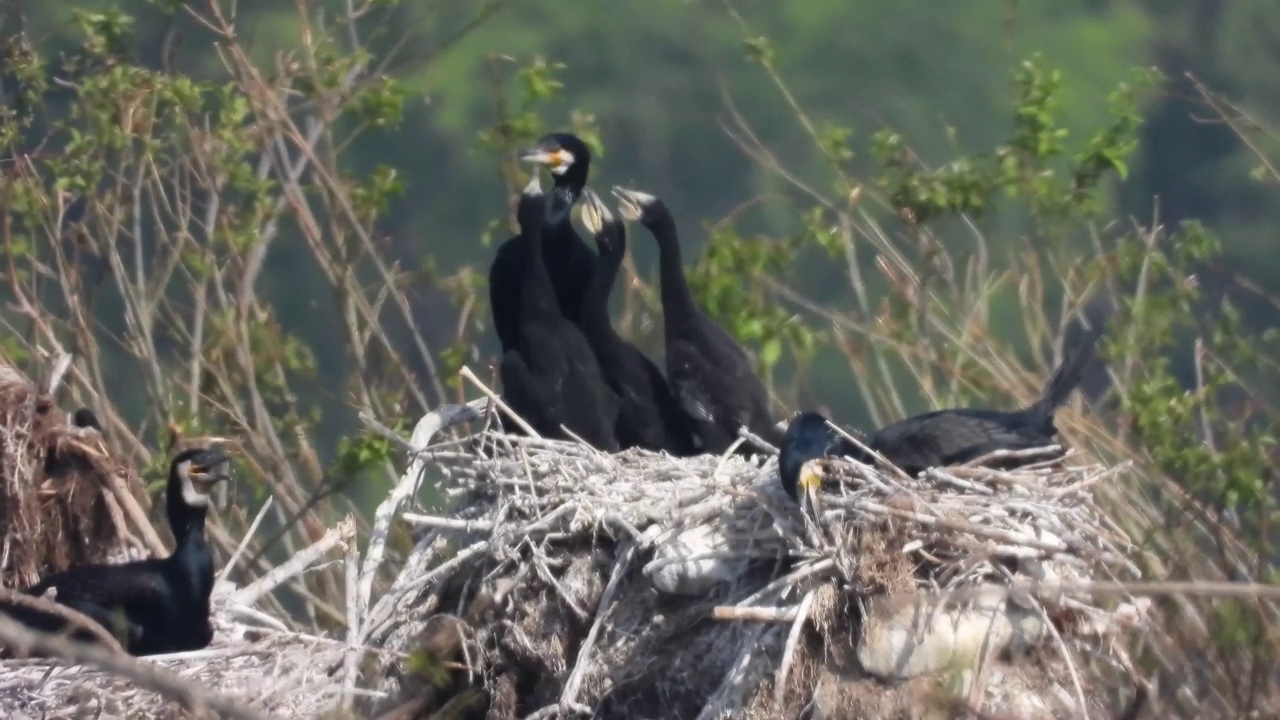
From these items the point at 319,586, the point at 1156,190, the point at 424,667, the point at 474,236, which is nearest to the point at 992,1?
the point at 1156,190

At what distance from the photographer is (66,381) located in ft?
27.2

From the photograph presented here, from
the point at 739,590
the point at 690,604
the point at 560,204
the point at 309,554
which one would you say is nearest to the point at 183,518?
the point at 309,554

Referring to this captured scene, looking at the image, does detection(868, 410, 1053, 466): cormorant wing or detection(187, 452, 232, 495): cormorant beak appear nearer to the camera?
detection(868, 410, 1053, 466): cormorant wing

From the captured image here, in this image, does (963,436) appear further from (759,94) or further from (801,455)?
(759,94)

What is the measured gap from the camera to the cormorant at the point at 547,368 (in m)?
5.85

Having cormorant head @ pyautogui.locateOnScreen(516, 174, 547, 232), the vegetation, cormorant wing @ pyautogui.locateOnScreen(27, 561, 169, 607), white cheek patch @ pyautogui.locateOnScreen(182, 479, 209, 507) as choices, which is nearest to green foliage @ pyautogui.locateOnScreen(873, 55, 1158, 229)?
the vegetation

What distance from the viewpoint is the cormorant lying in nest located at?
453cm

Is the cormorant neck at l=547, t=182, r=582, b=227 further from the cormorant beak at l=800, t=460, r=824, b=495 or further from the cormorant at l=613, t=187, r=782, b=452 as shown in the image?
the cormorant beak at l=800, t=460, r=824, b=495

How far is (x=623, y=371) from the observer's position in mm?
6348

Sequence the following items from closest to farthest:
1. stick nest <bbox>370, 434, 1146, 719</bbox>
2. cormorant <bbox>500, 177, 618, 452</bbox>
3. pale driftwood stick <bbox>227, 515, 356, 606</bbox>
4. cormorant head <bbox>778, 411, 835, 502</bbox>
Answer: stick nest <bbox>370, 434, 1146, 719</bbox> < cormorant head <bbox>778, 411, 835, 502</bbox> < cormorant <bbox>500, 177, 618, 452</bbox> < pale driftwood stick <bbox>227, 515, 356, 606</bbox>

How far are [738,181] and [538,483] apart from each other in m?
7.13

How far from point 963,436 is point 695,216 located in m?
6.22

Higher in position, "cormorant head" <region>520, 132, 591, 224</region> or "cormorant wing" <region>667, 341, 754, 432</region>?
"cormorant head" <region>520, 132, 591, 224</region>

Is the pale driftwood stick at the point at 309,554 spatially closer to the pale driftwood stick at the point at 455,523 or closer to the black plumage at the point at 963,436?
the pale driftwood stick at the point at 455,523
